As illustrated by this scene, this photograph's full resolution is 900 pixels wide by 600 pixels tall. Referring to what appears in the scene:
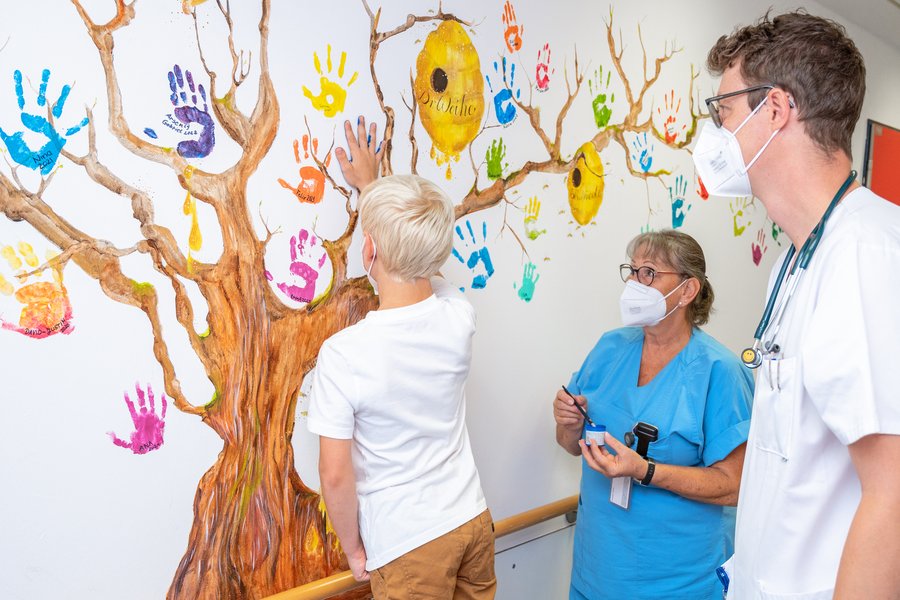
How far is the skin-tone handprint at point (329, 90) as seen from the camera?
1552mm

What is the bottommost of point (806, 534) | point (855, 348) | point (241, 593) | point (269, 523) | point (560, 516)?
point (560, 516)

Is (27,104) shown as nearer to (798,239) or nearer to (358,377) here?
(358,377)

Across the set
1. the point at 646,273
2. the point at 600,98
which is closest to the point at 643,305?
the point at 646,273

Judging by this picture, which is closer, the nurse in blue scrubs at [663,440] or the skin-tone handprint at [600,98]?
the nurse in blue scrubs at [663,440]

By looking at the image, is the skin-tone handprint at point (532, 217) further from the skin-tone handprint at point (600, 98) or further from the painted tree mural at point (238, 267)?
the skin-tone handprint at point (600, 98)

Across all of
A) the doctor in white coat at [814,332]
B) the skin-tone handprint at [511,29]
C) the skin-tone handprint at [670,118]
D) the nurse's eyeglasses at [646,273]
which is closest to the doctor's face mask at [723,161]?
the doctor in white coat at [814,332]

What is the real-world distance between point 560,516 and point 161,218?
5.28ft

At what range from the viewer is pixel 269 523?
1.53m

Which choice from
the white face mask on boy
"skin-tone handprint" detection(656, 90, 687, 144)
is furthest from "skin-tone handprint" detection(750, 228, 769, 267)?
the white face mask on boy

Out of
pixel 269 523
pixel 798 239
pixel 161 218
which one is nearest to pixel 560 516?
pixel 269 523

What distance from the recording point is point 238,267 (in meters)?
1.46

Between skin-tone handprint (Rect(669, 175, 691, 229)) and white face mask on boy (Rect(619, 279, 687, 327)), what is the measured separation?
0.84 meters

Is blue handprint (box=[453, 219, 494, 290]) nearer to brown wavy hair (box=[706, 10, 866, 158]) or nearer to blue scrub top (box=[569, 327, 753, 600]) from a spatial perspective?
blue scrub top (box=[569, 327, 753, 600])

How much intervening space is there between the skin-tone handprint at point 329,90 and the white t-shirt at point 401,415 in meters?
0.51
